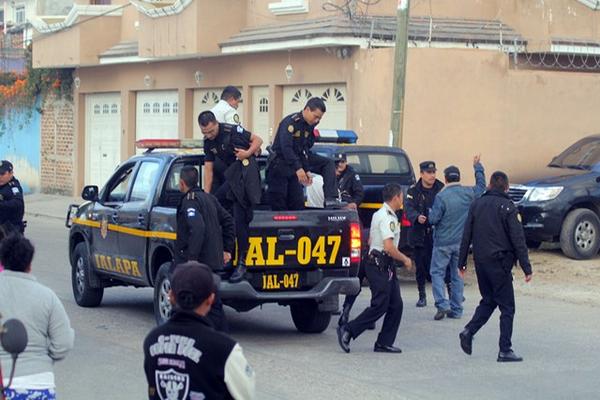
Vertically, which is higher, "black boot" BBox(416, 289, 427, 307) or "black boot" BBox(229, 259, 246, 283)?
"black boot" BBox(229, 259, 246, 283)

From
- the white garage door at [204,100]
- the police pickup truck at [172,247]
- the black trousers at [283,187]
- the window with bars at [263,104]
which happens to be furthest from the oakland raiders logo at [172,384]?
the white garage door at [204,100]

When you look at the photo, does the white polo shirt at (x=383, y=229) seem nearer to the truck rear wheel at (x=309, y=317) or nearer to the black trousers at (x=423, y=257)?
the truck rear wheel at (x=309, y=317)

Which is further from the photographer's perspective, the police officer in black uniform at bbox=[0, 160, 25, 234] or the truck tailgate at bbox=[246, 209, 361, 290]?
the police officer in black uniform at bbox=[0, 160, 25, 234]

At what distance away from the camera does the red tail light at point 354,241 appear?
40.1ft

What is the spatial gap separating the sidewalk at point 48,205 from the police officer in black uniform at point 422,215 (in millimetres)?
16376

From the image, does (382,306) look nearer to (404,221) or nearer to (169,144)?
(169,144)

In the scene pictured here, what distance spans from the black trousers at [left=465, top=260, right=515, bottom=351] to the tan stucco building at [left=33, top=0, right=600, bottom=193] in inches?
470

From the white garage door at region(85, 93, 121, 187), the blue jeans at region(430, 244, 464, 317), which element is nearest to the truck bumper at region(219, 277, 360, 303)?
the blue jeans at region(430, 244, 464, 317)

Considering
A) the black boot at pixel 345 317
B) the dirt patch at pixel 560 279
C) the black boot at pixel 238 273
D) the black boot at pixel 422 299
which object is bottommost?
the dirt patch at pixel 560 279

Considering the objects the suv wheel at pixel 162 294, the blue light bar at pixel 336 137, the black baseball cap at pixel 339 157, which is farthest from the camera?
the blue light bar at pixel 336 137

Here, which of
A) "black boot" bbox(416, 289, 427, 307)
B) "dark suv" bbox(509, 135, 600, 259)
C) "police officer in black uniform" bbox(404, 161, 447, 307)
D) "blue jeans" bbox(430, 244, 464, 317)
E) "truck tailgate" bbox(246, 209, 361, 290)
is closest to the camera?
Answer: "truck tailgate" bbox(246, 209, 361, 290)

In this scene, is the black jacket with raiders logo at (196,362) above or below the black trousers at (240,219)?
above

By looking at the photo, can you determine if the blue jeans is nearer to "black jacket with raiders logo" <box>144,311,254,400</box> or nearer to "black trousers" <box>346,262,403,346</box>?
"black trousers" <box>346,262,403,346</box>

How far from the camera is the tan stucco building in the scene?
2341 centimetres
